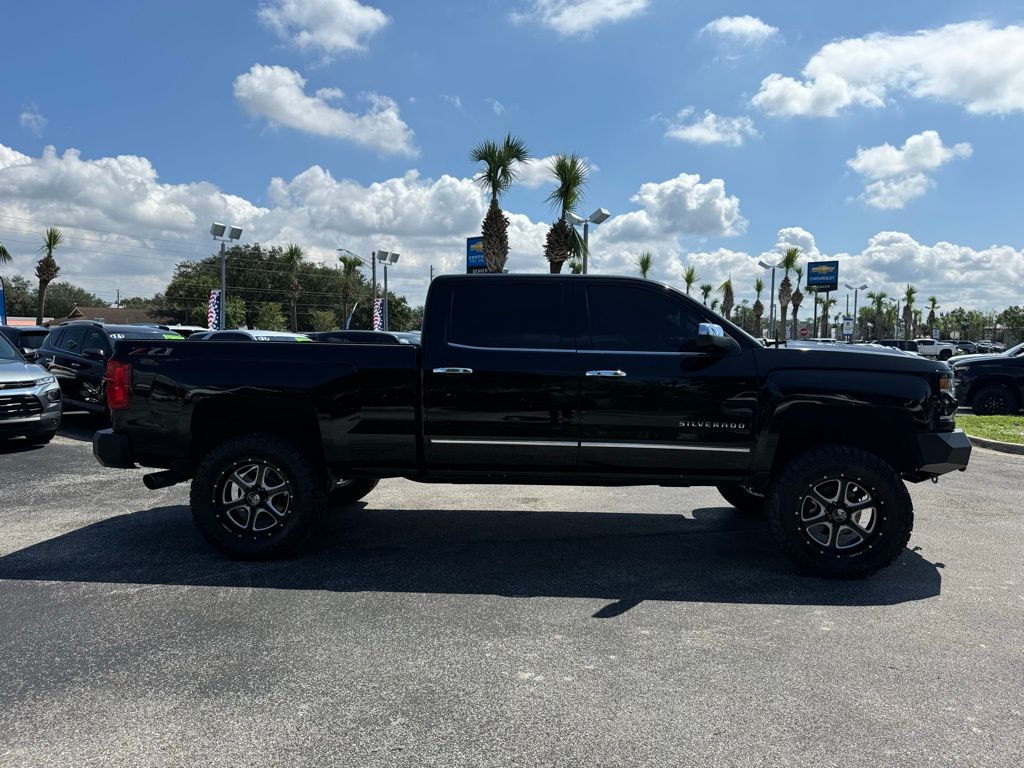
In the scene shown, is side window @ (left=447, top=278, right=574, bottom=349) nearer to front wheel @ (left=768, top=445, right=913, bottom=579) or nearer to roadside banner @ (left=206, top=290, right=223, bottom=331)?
front wheel @ (left=768, top=445, right=913, bottom=579)

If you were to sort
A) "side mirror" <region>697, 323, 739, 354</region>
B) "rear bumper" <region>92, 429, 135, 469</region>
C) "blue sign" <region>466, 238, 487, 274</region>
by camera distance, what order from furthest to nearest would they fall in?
"blue sign" <region>466, 238, 487, 274</region> < "rear bumper" <region>92, 429, 135, 469</region> < "side mirror" <region>697, 323, 739, 354</region>

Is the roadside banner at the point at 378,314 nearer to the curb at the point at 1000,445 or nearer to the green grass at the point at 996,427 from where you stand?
the green grass at the point at 996,427

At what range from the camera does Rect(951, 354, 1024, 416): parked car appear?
14289 millimetres

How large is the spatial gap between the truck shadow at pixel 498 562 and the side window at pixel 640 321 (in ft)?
5.01

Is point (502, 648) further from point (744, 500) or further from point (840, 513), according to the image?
point (744, 500)

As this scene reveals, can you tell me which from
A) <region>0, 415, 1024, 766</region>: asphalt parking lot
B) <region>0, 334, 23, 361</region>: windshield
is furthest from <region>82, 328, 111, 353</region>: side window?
<region>0, 415, 1024, 766</region>: asphalt parking lot

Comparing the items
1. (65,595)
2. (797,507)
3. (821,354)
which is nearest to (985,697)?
(797,507)

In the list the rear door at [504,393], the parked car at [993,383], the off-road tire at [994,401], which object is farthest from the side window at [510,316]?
the off-road tire at [994,401]

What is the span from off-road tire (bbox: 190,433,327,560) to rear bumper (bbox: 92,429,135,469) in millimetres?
552

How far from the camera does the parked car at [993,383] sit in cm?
1429

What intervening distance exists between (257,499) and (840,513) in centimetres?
392

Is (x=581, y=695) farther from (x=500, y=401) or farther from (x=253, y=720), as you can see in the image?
(x=500, y=401)

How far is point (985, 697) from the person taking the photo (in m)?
3.20

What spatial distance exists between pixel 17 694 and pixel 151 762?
97 cm
